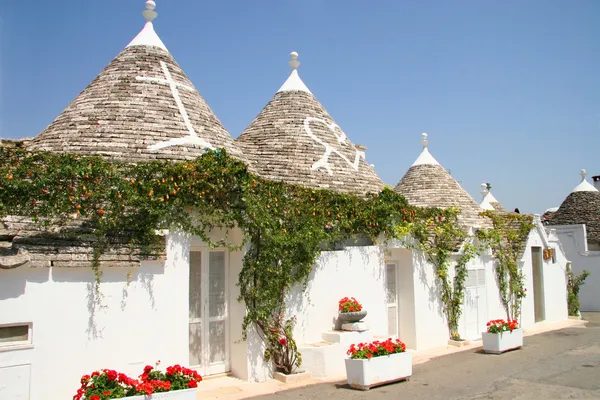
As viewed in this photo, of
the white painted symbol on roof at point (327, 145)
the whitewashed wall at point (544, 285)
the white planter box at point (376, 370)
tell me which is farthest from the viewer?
the whitewashed wall at point (544, 285)

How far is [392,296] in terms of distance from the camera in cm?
1362

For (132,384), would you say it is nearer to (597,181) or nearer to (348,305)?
(348,305)

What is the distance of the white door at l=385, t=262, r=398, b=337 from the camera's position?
13469 mm

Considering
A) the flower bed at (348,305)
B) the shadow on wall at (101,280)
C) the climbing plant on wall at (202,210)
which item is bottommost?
the flower bed at (348,305)

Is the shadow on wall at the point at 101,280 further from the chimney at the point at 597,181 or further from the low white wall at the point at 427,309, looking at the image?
the chimney at the point at 597,181

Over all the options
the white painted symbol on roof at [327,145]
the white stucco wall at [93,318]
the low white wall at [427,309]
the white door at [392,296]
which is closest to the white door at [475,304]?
the low white wall at [427,309]

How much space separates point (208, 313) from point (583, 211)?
75.7ft

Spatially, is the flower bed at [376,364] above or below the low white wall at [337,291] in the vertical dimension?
below

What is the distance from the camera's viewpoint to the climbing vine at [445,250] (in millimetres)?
13703

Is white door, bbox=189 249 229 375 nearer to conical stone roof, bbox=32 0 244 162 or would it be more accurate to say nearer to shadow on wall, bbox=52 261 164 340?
shadow on wall, bbox=52 261 164 340

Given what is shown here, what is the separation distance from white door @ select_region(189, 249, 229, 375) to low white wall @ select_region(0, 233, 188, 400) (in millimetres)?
1034

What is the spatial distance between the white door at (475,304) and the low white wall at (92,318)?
9.27m

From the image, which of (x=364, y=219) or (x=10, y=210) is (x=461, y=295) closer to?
(x=364, y=219)

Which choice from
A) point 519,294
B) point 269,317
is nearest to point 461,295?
point 519,294
